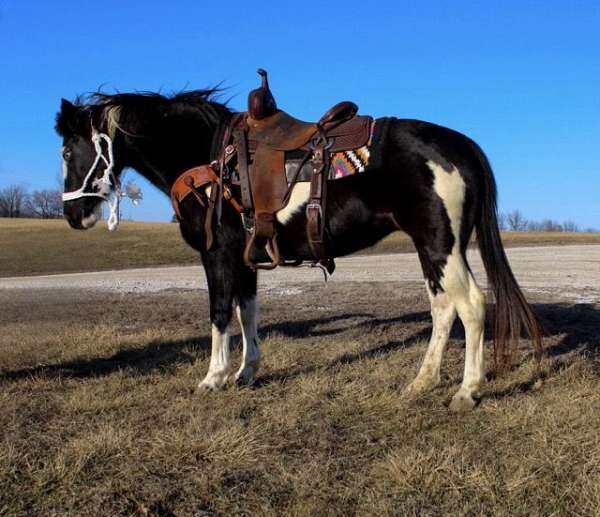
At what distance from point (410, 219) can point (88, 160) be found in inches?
118

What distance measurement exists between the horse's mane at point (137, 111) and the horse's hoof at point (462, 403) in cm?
311

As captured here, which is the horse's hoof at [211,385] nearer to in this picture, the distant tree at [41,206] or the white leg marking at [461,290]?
the white leg marking at [461,290]

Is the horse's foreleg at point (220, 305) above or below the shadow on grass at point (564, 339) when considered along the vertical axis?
above

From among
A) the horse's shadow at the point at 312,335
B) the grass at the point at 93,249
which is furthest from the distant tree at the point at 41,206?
the horse's shadow at the point at 312,335

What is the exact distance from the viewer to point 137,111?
207 inches

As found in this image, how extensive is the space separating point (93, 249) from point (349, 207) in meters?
35.2

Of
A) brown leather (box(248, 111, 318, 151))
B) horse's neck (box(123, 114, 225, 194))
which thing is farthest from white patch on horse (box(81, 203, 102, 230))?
brown leather (box(248, 111, 318, 151))

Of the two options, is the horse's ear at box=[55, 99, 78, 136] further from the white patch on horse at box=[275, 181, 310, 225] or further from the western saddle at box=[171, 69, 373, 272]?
the white patch on horse at box=[275, 181, 310, 225]

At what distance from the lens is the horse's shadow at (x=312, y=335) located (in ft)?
17.6

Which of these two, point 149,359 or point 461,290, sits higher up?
point 461,290

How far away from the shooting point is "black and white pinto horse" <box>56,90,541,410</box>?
431 centimetres

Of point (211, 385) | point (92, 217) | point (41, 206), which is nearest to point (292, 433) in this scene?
point (211, 385)

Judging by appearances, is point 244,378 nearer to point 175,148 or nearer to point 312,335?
point 175,148

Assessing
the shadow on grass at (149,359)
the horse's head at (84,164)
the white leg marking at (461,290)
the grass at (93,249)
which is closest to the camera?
the white leg marking at (461,290)
